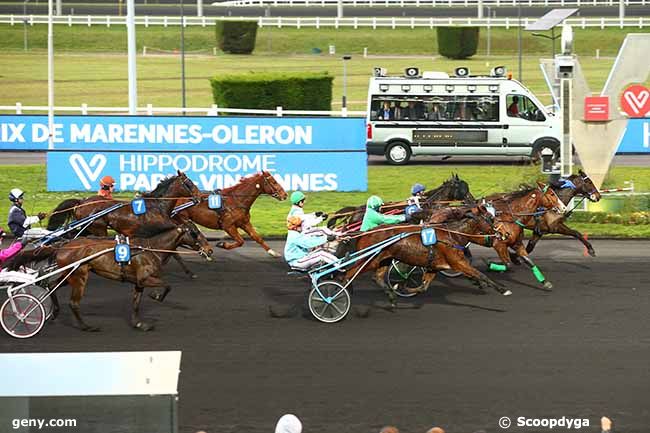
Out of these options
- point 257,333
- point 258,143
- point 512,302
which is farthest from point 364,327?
point 258,143

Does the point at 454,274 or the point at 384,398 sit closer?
the point at 384,398

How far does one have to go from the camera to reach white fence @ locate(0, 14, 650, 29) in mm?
56938

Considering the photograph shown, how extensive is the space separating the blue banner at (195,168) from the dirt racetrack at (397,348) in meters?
5.71

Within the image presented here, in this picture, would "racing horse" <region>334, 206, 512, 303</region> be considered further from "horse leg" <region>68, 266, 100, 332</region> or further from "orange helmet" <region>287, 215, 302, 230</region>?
"horse leg" <region>68, 266, 100, 332</region>

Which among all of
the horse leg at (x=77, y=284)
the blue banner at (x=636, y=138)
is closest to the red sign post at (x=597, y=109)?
the blue banner at (x=636, y=138)

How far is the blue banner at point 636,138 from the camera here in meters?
28.7

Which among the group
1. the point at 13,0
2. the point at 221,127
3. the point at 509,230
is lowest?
the point at 509,230

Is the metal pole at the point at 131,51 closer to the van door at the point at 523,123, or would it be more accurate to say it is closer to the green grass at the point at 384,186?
the green grass at the point at 384,186

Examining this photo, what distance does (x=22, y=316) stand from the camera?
43.4 ft

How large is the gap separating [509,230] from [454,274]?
1114 mm

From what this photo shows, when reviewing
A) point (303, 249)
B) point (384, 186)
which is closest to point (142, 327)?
point (303, 249)

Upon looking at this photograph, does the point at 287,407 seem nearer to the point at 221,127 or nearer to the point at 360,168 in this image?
the point at 360,168

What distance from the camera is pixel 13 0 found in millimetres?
71688

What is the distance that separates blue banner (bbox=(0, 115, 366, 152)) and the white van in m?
3.61
